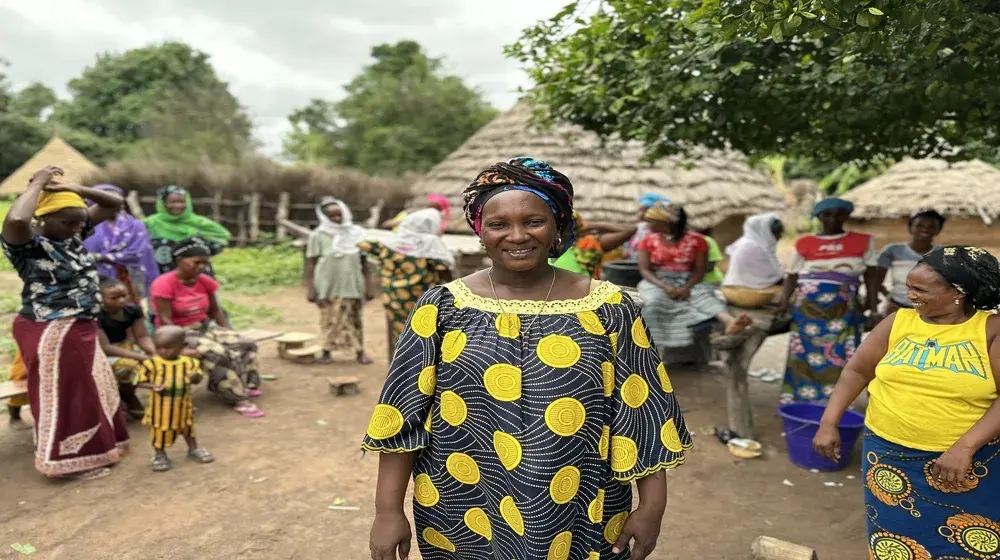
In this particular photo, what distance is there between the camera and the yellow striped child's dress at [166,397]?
165 inches

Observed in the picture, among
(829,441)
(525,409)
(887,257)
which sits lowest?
(829,441)

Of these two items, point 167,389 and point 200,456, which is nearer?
point 167,389

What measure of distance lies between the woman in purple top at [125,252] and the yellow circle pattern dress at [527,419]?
458 centimetres

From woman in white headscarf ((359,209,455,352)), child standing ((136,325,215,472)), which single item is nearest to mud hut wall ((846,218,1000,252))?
woman in white headscarf ((359,209,455,352))

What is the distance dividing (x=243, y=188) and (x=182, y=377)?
12.9 meters

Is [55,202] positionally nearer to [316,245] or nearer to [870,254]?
[316,245]

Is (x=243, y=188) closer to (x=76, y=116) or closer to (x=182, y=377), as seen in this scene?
(x=182, y=377)

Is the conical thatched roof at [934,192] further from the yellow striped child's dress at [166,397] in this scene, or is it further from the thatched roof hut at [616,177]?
the yellow striped child's dress at [166,397]

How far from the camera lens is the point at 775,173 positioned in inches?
915

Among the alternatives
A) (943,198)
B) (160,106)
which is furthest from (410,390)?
(160,106)

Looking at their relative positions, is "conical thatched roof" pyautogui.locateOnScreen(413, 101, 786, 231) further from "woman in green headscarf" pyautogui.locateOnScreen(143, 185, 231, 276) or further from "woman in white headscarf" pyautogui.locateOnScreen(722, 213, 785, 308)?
"woman in green headscarf" pyautogui.locateOnScreen(143, 185, 231, 276)

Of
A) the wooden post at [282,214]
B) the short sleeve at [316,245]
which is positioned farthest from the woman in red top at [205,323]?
the wooden post at [282,214]

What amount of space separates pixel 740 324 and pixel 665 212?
4.15ft

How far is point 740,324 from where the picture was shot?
463 cm
